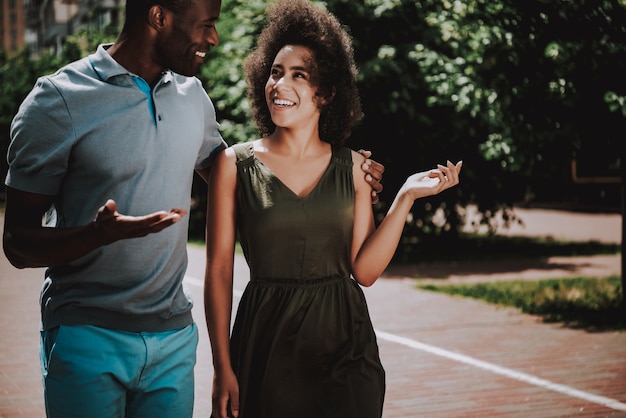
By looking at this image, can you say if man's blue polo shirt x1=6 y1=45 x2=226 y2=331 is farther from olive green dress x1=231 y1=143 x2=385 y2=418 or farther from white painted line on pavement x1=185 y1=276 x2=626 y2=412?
white painted line on pavement x1=185 y1=276 x2=626 y2=412

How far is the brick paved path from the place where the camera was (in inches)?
246

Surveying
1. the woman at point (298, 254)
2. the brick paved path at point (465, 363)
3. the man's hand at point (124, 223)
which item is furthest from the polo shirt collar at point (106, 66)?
the brick paved path at point (465, 363)

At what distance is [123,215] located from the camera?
2307 millimetres

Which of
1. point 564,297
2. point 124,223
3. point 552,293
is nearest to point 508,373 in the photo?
point 564,297

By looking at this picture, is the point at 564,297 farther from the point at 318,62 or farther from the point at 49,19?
the point at 49,19

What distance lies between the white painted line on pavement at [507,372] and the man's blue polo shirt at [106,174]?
15.1 feet

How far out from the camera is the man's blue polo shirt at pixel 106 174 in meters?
2.34

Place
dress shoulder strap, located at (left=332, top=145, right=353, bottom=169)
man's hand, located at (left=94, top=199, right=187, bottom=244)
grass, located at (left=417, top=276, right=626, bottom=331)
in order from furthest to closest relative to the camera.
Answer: grass, located at (left=417, top=276, right=626, bottom=331) → dress shoulder strap, located at (left=332, top=145, right=353, bottom=169) → man's hand, located at (left=94, top=199, right=187, bottom=244)

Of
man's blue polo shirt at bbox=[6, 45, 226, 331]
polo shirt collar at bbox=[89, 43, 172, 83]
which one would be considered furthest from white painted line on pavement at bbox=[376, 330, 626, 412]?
polo shirt collar at bbox=[89, 43, 172, 83]

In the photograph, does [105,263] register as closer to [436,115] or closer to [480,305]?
[480,305]

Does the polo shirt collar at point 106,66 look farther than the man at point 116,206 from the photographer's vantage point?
Yes

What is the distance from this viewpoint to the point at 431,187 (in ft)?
10.1

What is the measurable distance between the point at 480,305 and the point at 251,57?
797 centimetres

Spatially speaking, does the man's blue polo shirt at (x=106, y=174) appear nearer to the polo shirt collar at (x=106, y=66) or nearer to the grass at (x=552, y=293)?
the polo shirt collar at (x=106, y=66)
